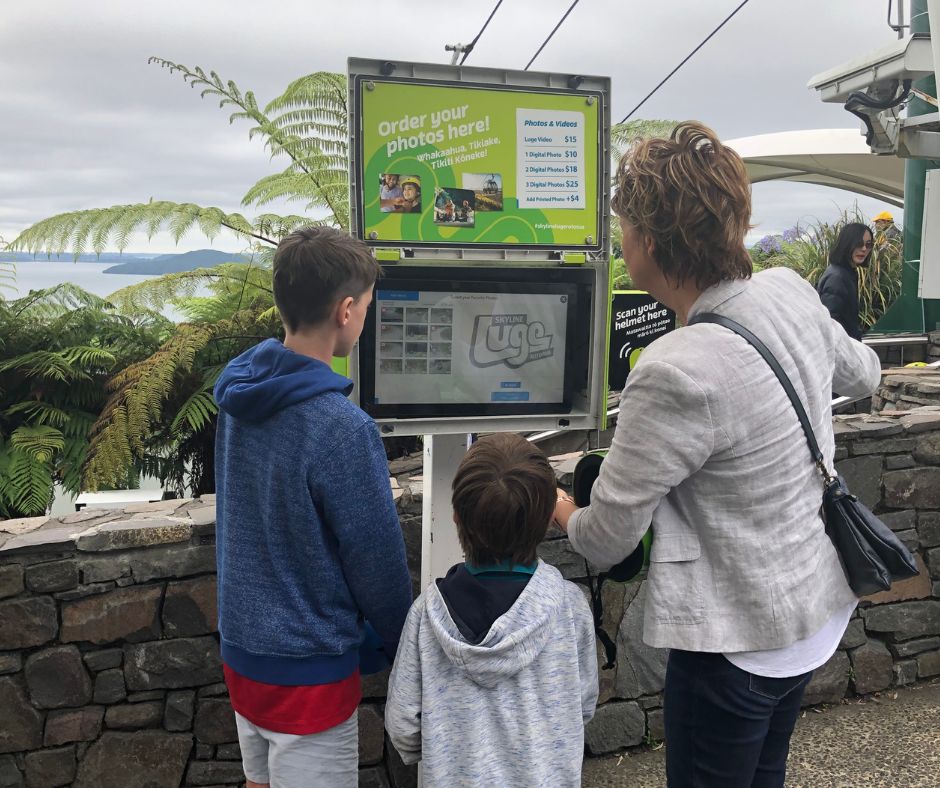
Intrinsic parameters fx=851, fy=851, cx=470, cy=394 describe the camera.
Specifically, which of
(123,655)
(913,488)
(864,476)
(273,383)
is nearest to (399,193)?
(273,383)

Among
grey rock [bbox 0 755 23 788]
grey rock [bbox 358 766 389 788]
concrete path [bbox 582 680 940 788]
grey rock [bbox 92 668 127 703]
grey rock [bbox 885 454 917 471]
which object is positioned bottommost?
concrete path [bbox 582 680 940 788]

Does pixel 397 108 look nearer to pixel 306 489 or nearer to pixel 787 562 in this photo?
pixel 306 489

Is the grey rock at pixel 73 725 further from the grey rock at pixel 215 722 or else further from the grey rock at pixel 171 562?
the grey rock at pixel 171 562

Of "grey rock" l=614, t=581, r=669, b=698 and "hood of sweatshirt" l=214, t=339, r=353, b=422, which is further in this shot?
"grey rock" l=614, t=581, r=669, b=698

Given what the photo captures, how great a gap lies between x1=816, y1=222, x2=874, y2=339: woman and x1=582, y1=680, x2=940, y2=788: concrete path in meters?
3.72

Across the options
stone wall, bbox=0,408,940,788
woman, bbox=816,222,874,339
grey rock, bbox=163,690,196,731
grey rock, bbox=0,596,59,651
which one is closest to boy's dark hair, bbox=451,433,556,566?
stone wall, bbox=0,408,940,788

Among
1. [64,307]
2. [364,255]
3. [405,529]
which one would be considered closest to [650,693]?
[405,529]

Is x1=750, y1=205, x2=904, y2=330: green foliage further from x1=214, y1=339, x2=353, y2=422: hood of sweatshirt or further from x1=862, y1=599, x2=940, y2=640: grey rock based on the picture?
x1=214, y1=339, x2=353, y2=422: hood of sweatshirt

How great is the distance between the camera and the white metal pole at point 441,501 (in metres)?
2.47

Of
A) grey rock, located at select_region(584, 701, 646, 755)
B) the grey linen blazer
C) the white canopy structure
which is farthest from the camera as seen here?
the white canopy structure

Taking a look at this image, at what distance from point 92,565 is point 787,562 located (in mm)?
2193

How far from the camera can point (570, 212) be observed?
2398mm

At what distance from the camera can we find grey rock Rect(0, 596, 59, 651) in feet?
9.09

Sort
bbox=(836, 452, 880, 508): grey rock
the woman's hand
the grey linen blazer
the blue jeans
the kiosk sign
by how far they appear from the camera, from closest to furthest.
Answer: the grey linen blazer
the blue jeans
the woman's hand
bbox=(836, 452, 880, 508): grey rock
the kiosk sign
